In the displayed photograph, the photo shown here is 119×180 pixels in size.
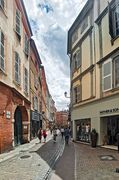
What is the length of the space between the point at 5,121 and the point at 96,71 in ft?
30.9

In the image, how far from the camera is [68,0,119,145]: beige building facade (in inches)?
900

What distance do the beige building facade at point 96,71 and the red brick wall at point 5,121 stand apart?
690 cm

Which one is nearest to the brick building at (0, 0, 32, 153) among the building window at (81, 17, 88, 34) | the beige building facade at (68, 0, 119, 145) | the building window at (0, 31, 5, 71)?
the building window at (0, 31, 5, 71)

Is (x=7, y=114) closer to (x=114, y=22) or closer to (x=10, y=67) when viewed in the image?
(x=10, y=67)

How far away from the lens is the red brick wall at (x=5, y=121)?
1950cm

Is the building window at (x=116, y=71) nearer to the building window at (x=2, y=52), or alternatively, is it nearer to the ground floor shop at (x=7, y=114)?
the ground floor shop at (x=7, y=114)

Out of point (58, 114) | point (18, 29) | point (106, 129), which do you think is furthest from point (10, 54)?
point (58, 114)

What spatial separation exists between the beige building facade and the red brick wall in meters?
6.90

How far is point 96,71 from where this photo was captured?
26672 mm

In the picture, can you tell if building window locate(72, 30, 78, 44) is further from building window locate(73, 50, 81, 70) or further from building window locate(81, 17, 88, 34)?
building window locate(81, 17, 88, 34)

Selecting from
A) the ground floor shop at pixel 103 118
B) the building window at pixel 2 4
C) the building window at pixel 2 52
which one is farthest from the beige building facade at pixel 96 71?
the building window at pixel 2 52

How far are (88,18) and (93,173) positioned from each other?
20.3 m

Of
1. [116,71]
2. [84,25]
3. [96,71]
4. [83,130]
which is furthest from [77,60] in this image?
[116,71]

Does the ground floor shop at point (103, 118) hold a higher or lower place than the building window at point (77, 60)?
lower
